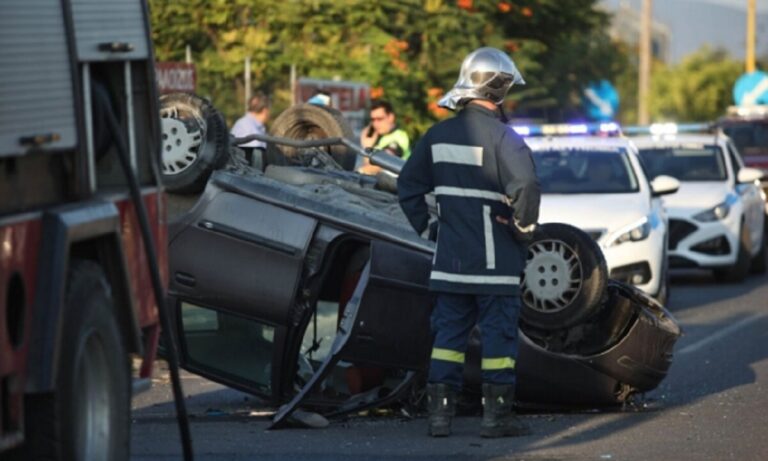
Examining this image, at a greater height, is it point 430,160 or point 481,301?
point 430,160

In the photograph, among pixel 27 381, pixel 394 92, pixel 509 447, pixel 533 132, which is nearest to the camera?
pixel 27 381

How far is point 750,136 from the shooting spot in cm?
2933

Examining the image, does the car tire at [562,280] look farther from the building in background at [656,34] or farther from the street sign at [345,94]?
the building in background at [656,34]

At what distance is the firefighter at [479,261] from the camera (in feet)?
28.7

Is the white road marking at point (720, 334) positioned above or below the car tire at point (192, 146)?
below

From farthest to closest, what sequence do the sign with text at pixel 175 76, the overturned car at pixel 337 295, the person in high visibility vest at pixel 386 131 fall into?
1. the sign with text at pixel 175 76
2. the person in high visibility vest at pixel 386 131
3. the overturned car at pixel 337 295

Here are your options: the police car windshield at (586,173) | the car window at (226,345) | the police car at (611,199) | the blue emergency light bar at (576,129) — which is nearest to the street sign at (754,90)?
the blue emergency light bar at (576,129)

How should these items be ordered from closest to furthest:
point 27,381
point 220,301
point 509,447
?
point 27,381 < point 509,447 < point 220,301

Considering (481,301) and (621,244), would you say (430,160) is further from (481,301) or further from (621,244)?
(621,244)

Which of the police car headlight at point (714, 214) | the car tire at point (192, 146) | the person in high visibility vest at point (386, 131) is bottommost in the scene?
the police car headlight at point (714, 214)

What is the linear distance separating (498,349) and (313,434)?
39.2 inches

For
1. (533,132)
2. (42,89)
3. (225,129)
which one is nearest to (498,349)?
(225,129)

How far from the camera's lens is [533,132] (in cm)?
1886

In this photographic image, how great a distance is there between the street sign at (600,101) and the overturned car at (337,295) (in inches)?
946
